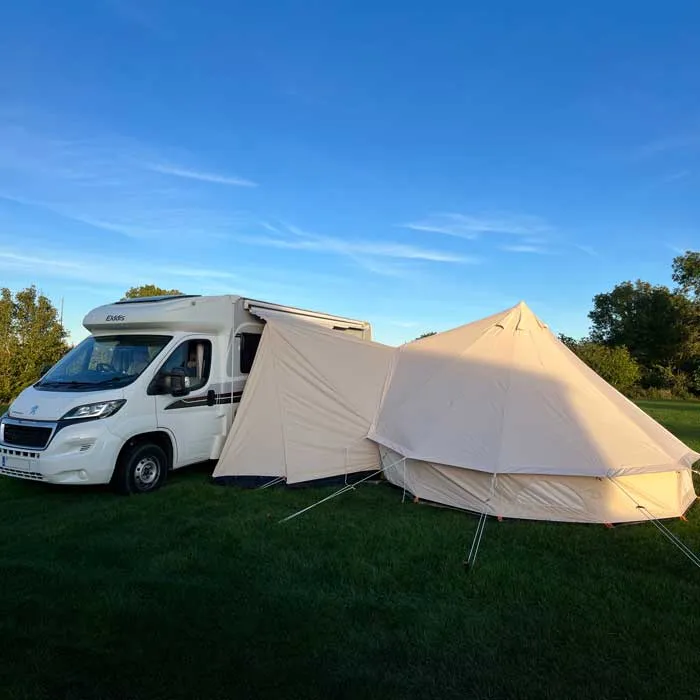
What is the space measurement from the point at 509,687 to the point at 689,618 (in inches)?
69.3

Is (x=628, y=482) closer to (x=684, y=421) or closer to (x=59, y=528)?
(x=59, y=528)

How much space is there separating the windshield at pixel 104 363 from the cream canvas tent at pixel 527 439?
11.5 feet

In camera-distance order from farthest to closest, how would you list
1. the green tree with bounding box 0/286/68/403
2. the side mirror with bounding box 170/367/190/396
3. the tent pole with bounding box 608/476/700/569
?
the green tree with bounding box 0/286/68/403
the side mirror with bounding box 170/367/190/396
the tent pole with bounding box 608/476/700/569

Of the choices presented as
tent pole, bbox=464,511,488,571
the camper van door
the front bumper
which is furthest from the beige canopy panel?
tent pole, bbox=464,511,488,571

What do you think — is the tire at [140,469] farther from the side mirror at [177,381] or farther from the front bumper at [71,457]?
the side mirror at [177,381]

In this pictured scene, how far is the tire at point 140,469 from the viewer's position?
23.1ft

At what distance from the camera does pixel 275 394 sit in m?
7.96

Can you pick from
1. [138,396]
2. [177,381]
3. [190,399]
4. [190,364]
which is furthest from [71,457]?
[190,364]

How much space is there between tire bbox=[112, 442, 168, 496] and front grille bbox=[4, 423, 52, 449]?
0.94 m

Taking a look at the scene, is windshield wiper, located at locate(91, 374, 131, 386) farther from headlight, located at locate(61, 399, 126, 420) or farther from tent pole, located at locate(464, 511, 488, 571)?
tent pole, located at locate(464, 511, 488, 571)

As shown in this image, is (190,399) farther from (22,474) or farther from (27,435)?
(22,474)

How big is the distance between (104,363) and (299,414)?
290 centimetres

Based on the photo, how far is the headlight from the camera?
668 cm

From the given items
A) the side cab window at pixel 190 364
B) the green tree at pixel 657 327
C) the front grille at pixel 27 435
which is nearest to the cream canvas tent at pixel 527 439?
the side cab window at pixel 190 364
